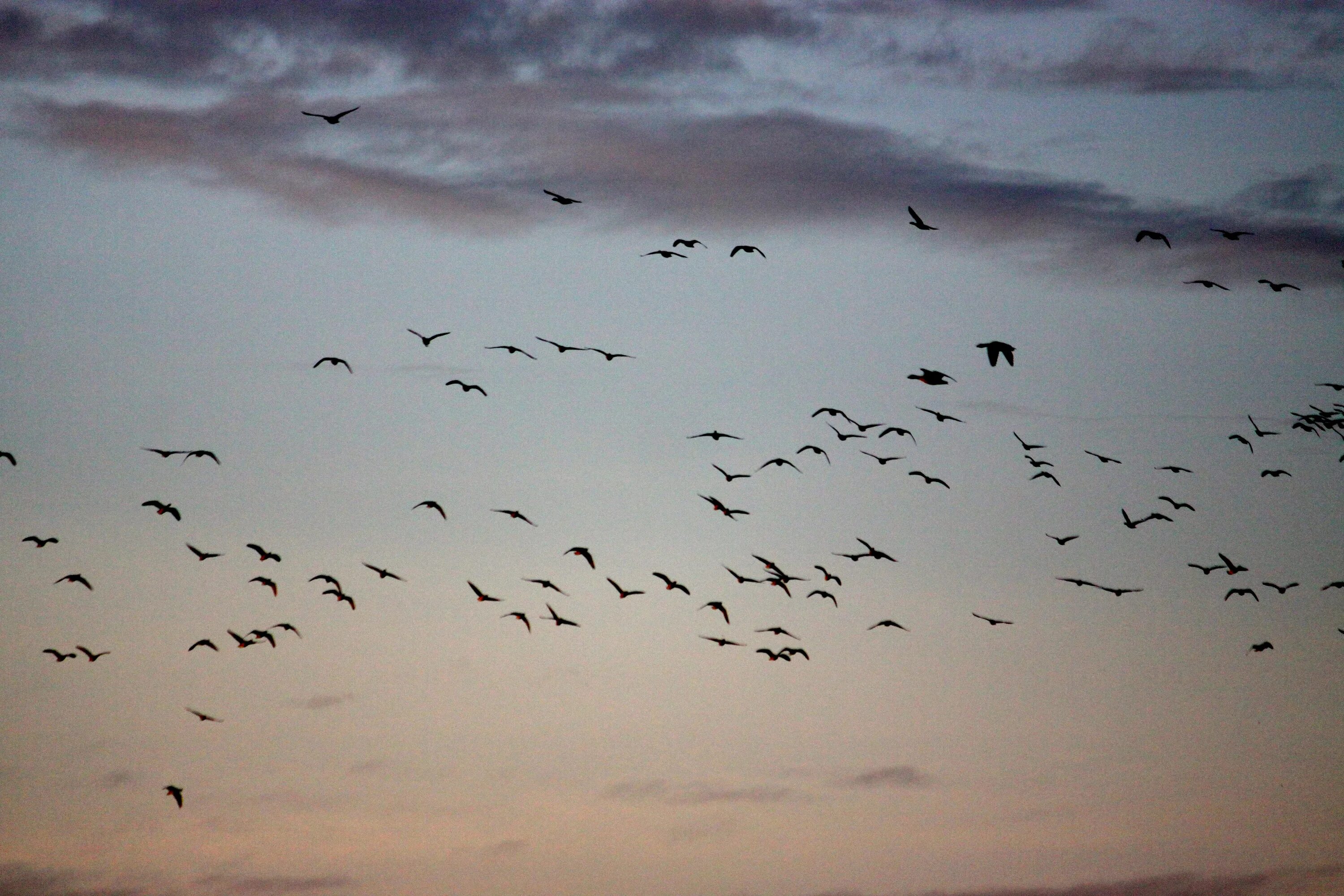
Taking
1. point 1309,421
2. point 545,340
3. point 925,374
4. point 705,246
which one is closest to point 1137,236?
point 925,374

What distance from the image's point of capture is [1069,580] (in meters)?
100

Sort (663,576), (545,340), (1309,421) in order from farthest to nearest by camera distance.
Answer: (1309,421) → (663,576) → (545,340)

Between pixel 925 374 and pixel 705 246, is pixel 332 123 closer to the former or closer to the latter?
pixel 705 246

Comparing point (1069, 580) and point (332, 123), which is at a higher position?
point (332, 123)

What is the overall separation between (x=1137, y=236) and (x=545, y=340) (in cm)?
3027

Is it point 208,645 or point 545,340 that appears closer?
point 545,340

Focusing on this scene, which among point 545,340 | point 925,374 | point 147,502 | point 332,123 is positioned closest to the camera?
point 925,374

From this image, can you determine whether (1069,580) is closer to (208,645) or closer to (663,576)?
(663,576)

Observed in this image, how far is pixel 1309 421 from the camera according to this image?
113m

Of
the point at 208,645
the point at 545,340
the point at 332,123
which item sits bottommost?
the point at 208,645

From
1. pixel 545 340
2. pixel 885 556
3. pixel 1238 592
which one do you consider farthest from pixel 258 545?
pixel 1238 592

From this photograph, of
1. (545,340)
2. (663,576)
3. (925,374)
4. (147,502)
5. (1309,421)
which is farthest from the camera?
(1309,421)

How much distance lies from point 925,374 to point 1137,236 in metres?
16.4

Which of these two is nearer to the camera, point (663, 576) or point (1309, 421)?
point (663, 576)
